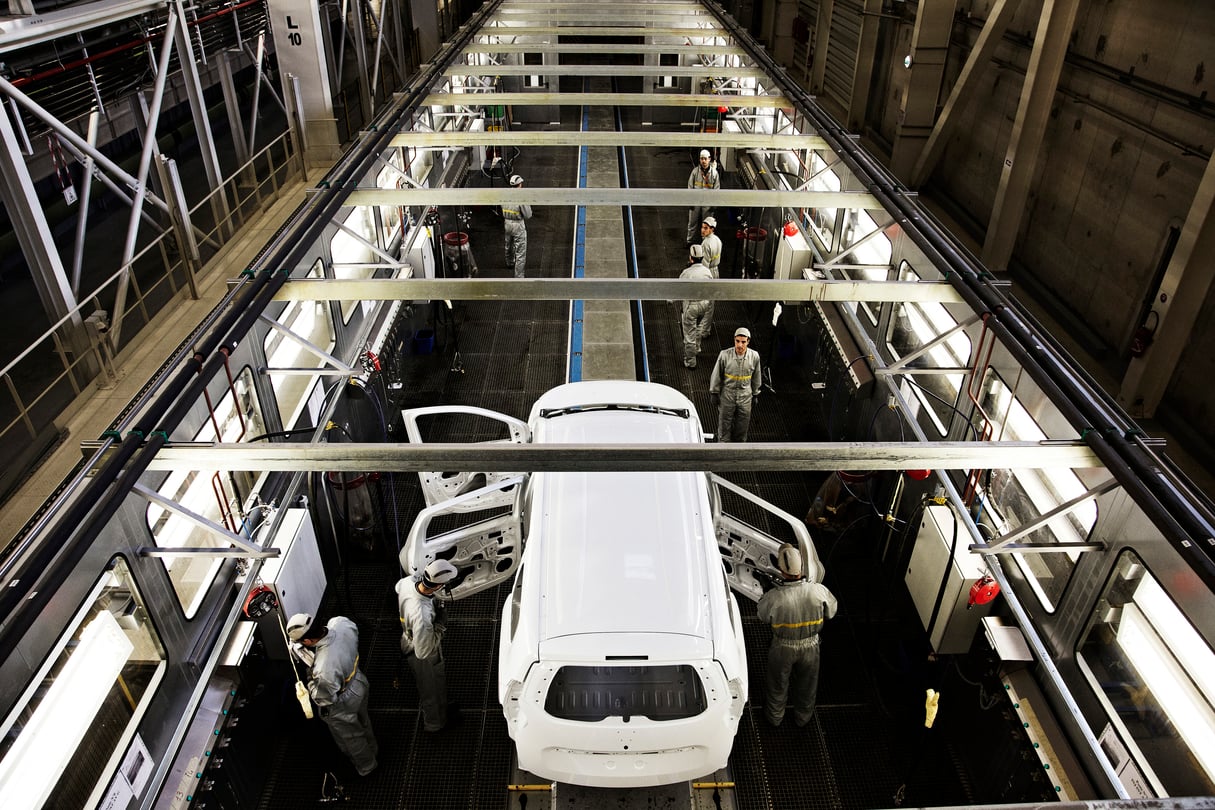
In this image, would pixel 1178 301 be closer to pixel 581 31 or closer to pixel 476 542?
pixel 476 542

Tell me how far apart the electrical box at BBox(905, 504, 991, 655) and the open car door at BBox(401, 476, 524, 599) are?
319 cm

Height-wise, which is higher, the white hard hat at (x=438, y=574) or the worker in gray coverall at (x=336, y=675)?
the white hard hat at (x=438, y=574)

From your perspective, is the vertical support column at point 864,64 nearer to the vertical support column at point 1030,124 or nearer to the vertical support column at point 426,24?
the vertical support column at point 1030,124

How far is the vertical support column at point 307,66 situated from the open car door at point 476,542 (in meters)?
7.86

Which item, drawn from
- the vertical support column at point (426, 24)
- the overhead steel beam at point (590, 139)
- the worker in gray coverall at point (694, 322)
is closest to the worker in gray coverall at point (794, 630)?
the overhead steel beam at point (590, 139)

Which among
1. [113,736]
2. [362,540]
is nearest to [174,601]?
[113,736]

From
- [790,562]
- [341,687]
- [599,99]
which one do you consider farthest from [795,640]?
[599,99]

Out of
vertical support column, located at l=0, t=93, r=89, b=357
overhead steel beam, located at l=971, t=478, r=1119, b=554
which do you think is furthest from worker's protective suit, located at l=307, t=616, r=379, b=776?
overhead steel beam, located at l=971, t=478, r=1119, b=554

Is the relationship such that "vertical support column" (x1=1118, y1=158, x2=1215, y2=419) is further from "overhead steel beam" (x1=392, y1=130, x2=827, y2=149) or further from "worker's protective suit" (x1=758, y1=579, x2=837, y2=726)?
"overhead steel beam" (x1=392, y1=130, x2=827, y2=149)

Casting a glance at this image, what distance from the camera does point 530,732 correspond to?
4617 millimetres

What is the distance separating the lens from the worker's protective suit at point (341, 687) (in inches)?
209

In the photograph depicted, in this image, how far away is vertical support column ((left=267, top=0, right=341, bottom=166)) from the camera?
11.5m

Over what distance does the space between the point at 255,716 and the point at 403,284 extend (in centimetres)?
329

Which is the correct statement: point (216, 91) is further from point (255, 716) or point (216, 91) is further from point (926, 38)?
point (255, 716)
